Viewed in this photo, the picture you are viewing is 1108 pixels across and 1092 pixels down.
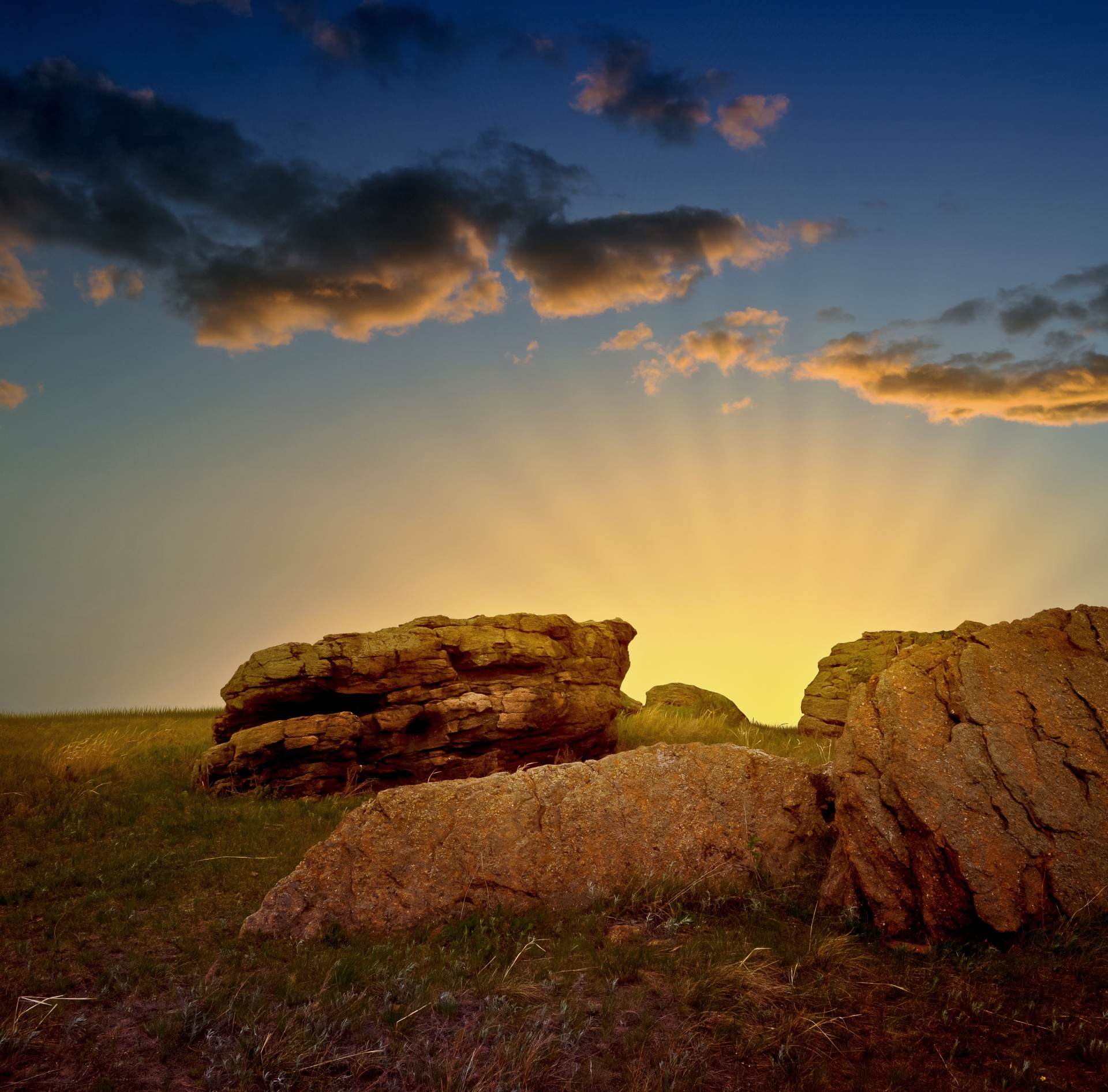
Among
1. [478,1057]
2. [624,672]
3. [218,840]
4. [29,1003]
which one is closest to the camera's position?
[478,1057]

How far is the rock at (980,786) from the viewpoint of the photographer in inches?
334

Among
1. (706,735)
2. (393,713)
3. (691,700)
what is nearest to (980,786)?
(393,713)

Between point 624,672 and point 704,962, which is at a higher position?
point 624,672

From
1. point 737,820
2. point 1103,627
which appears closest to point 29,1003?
point 737,820

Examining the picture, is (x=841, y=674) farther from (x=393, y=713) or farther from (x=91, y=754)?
(x=91, y=754)

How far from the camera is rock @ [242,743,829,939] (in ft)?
30.9

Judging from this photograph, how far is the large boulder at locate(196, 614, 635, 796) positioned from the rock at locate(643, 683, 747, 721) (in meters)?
10.9

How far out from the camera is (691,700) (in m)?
29.7

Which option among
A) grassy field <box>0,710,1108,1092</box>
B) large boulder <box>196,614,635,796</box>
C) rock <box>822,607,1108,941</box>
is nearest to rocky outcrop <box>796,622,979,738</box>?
large boulder <box>196,614,635,796</box>

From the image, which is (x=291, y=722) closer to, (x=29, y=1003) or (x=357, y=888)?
(x=357, y=888)

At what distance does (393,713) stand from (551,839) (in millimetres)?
7822

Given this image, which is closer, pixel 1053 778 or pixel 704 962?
pixel 704 962

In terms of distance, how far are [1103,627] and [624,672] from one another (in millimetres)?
12237

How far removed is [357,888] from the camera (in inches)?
372
